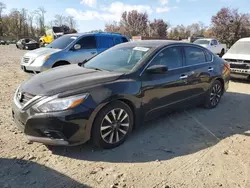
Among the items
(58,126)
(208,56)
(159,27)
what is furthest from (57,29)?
(58,126)

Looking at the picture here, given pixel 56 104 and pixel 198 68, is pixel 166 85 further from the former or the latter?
pixel 56 104

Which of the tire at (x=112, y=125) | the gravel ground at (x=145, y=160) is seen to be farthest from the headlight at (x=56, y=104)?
the gravel ground at (x=145, y=160)

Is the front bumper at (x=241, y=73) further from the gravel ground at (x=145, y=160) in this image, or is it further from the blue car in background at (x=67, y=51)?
the gravel ground at (x=145, y=160)

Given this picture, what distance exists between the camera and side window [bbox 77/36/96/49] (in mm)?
8641

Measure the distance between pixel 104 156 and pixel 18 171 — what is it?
3.68ft

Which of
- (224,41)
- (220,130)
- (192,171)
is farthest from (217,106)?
(224,41)

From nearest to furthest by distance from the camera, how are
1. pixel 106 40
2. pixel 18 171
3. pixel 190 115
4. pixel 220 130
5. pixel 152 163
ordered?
1. pixel 18 171
2. pixel 152 163
3. pixel 220 130
4. pixel 190 115
5. pixel 106 40

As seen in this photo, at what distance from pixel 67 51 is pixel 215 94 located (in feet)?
15.7

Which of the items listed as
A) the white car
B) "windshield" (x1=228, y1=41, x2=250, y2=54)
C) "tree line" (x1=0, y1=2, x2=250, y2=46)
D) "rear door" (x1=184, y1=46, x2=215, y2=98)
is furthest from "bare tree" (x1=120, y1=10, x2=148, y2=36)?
"rear door" (x1=184, y1=46, x2=215, y2=98)

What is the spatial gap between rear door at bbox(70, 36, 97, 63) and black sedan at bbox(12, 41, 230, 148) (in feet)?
11.3

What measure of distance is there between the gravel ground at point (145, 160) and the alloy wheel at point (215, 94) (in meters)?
1.10

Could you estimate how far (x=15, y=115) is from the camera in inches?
145

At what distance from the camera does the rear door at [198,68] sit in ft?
16.7

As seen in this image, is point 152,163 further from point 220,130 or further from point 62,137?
point 220,130
